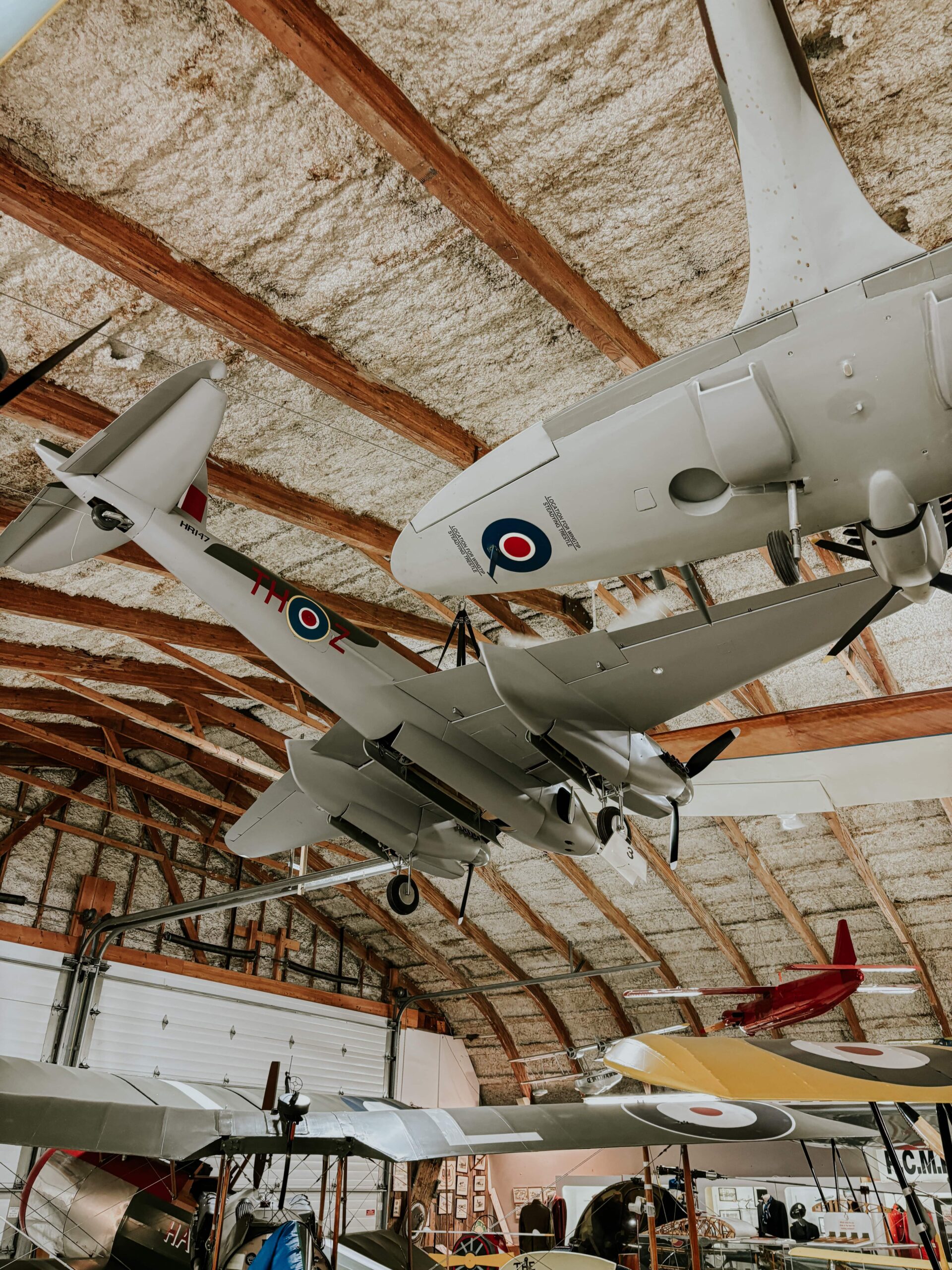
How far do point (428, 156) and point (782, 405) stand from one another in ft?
8.97

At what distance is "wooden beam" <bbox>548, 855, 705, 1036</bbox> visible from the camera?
52.0ft

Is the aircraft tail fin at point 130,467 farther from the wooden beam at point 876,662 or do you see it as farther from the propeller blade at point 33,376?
the wooden beam at point 876,662

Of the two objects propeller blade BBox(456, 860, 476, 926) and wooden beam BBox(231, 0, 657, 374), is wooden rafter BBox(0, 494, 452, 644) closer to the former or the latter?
propeller blade BBox(456, 860, 476, 926)

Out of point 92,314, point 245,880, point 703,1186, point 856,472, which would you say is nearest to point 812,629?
point 856,472

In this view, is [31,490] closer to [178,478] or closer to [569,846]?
[178,478]

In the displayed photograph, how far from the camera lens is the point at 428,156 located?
14.5ft

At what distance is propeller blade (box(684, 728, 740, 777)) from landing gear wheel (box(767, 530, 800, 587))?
229 centimetres

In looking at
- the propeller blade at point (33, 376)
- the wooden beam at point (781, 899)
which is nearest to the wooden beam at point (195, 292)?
the propeller blade at point (33, 376)

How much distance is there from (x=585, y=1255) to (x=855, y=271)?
314 inches

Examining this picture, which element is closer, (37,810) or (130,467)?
(130,467)

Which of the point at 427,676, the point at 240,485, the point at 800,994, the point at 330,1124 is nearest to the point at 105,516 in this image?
the point at 427,676

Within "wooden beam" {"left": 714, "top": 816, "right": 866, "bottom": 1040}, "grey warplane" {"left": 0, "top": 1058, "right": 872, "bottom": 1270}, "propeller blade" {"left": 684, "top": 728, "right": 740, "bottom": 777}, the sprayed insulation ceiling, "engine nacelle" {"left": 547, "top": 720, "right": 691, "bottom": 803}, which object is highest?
the sprayed insulation ceiling

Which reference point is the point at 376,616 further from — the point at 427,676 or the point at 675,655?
the point at 675,655

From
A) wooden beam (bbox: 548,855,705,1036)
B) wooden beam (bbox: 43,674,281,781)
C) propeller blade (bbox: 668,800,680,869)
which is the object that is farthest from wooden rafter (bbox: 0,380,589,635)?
wooden beam (bbox: 548,855,705,1036)
